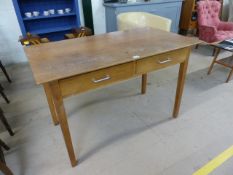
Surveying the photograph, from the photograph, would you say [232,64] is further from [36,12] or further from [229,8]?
[36,12]

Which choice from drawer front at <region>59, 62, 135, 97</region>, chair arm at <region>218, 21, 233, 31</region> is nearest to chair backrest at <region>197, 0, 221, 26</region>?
chair arm at <region>218, 21, 233, 31</region>

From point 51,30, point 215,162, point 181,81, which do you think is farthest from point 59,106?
point 51,30

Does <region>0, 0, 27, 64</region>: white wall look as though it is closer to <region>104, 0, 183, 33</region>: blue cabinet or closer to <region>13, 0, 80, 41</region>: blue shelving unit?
<region>13, 0, 80, 41</region>: blue shelving unit

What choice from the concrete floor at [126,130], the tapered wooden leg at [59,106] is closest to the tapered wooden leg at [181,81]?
the concrete floor at [126,130]

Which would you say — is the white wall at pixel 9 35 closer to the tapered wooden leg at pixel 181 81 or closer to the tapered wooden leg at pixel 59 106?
the tapered wooden leg at pixel 59 106

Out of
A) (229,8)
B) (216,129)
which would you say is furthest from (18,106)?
(229,8)

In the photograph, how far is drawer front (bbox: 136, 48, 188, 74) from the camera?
4.11 feet

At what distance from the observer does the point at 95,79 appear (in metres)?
1.09

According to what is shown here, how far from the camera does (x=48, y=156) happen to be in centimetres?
143

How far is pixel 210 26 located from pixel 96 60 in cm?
293

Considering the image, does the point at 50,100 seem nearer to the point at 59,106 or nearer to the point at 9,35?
the point at 59,106

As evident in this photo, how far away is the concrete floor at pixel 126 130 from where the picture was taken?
4.47 ft

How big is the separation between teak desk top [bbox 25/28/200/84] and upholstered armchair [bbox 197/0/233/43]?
205cm

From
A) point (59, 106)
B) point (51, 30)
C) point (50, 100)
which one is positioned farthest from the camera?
point (51, 30)
